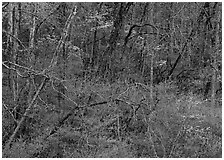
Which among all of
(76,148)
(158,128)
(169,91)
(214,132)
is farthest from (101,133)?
(169,91)

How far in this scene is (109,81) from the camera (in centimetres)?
928

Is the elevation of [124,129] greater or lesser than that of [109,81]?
lesser

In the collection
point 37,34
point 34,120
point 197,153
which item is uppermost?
point 37,34

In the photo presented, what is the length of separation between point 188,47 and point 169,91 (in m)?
2.49

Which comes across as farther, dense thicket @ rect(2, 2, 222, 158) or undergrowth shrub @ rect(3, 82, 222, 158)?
dense thicket @ rect(2, 2, 222, 158)

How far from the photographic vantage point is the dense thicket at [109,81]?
707 cm

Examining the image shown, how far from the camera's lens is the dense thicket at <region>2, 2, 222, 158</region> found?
707 centimetres

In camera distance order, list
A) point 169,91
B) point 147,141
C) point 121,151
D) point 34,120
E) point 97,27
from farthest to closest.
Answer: point 97,27 → point 169,91 → point 34,120 → point 147,141 → point 121,151

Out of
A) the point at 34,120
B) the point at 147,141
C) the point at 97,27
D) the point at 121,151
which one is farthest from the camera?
the point at 97,27

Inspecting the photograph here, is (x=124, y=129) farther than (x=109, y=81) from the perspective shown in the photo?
No

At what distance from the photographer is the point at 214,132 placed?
25.9ft

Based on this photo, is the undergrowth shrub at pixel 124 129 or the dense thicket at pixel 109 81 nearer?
the undergrowth shrub at pixel 124 129

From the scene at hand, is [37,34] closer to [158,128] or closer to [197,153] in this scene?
[158,128]

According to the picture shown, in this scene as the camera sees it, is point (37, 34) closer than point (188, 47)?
Yes
